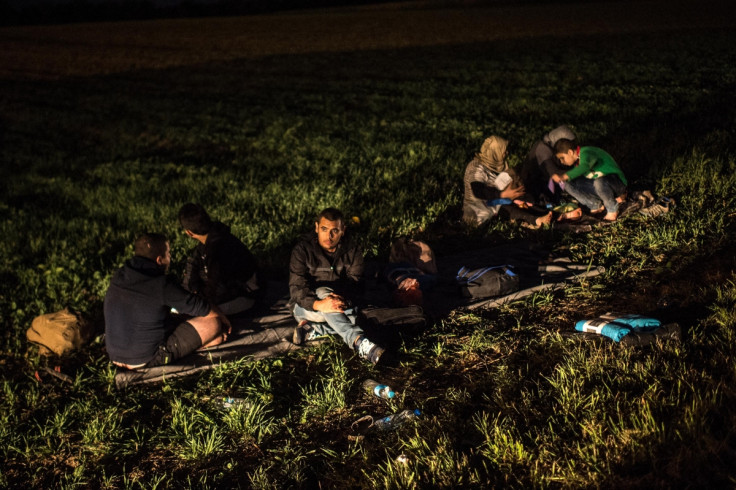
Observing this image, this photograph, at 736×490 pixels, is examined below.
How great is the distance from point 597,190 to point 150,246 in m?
5.71

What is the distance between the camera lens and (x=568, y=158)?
757 cm

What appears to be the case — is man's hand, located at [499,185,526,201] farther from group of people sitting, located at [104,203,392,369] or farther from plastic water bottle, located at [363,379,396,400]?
plastic water bottle, located at [363,379,396,400]

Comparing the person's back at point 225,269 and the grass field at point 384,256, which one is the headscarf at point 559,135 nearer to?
the grass field at point 384,256

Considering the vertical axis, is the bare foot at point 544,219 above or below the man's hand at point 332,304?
above

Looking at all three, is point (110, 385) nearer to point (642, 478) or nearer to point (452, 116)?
point (642, 478)

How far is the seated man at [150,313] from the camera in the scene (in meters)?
4.61

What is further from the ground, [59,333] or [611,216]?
[611,216]

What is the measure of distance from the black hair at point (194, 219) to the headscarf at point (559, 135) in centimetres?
535

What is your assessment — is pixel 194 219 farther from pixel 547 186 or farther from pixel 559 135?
pixel 559 135

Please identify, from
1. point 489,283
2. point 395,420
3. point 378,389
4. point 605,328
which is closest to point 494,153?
point 489,283

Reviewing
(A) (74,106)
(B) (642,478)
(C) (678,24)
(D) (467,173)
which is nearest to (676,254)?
(D) (467,173)

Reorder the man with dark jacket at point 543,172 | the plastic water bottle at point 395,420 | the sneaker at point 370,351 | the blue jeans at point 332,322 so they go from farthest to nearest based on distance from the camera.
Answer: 1. the man with dark jacket at point 543,172
2. the blue jeans at point 332,322
3. the sneaker at point 370,351
4. the plastic water bottle at point 395,420

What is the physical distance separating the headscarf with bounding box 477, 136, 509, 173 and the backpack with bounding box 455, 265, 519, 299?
8.02 ft

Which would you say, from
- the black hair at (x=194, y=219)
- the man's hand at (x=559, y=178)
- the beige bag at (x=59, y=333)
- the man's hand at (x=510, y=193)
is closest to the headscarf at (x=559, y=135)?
the man's hand at (x=559, y=178)
